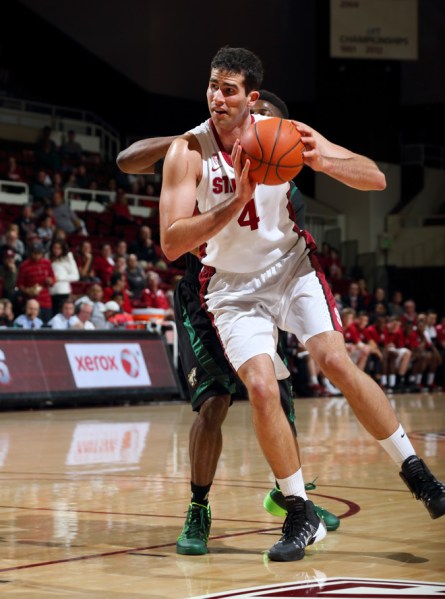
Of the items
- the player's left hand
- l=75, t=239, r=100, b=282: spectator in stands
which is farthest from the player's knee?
l=75, t=239, r=100, b=282: spectator in stands

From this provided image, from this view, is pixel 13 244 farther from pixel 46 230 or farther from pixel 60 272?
pixel 46 230

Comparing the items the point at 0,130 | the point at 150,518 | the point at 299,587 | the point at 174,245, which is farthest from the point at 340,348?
the point at 0,130

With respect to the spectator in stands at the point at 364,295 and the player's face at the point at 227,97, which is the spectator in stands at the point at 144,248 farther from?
the player's face at the point at 227,97

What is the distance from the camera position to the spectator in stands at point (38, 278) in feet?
50.3

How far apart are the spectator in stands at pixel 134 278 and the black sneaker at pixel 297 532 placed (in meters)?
12.8

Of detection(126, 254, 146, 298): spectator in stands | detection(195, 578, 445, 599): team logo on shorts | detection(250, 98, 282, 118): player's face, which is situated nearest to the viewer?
detection(195, 578, 445, 599): team logo on shorts

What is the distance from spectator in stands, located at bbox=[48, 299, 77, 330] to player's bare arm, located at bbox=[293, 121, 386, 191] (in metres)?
10.4

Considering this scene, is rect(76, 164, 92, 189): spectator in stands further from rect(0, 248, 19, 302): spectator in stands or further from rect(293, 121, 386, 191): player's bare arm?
rect(293, 121, 386, 191): player's bare arm

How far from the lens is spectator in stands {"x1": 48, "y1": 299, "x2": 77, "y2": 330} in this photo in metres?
14.8

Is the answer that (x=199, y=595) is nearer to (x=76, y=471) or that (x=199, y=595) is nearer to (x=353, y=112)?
(x=76, y=471)

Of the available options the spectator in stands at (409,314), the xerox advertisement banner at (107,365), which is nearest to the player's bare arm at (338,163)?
the xerox advertisement banner at (107,365)

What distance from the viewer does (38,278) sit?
15.5m

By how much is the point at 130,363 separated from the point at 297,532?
34.1 feet


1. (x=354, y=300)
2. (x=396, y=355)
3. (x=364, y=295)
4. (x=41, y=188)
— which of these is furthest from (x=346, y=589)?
(x=364, y=295)
